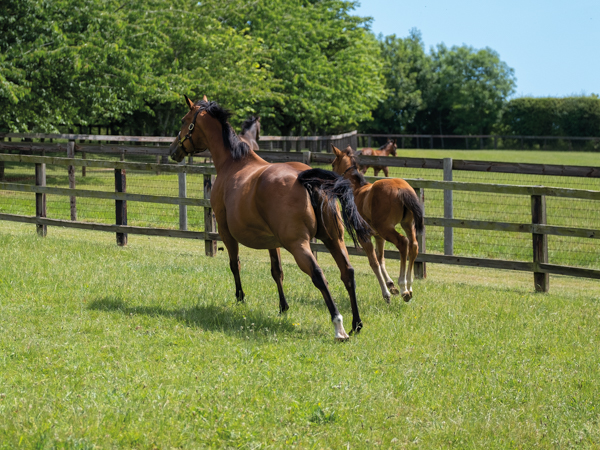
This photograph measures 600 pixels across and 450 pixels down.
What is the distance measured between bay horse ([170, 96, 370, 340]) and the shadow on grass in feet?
1.64

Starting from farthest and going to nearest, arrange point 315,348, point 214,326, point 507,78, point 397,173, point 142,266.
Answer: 1. point 507,78
2. point 397,173
3. point 142,266
4. point 214,326
5. point 315,348

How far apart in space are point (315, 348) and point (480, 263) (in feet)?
14.8

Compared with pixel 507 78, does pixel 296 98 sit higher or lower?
lower

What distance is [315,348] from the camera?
551 centimetres

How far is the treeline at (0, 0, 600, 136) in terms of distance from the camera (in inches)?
846

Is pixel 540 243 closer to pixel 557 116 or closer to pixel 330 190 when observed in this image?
pixel 330 190

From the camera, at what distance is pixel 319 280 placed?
584cm

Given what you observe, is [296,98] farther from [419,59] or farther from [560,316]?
[419,59]

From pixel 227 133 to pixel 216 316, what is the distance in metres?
2.16

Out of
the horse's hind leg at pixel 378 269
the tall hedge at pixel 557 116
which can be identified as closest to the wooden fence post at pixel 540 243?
the horse's hind leg at pixel 378 269

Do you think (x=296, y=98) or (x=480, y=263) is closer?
(x=480, y=263)

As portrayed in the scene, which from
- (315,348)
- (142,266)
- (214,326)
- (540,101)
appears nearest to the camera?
(315,348)

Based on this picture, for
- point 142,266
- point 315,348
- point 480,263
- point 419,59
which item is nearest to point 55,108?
point 142,266

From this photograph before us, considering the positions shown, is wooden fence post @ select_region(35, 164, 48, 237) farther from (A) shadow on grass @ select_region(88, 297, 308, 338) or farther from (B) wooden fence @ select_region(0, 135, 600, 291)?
(A) shadow on grass @ select_region(88, 297, 308, 338)
